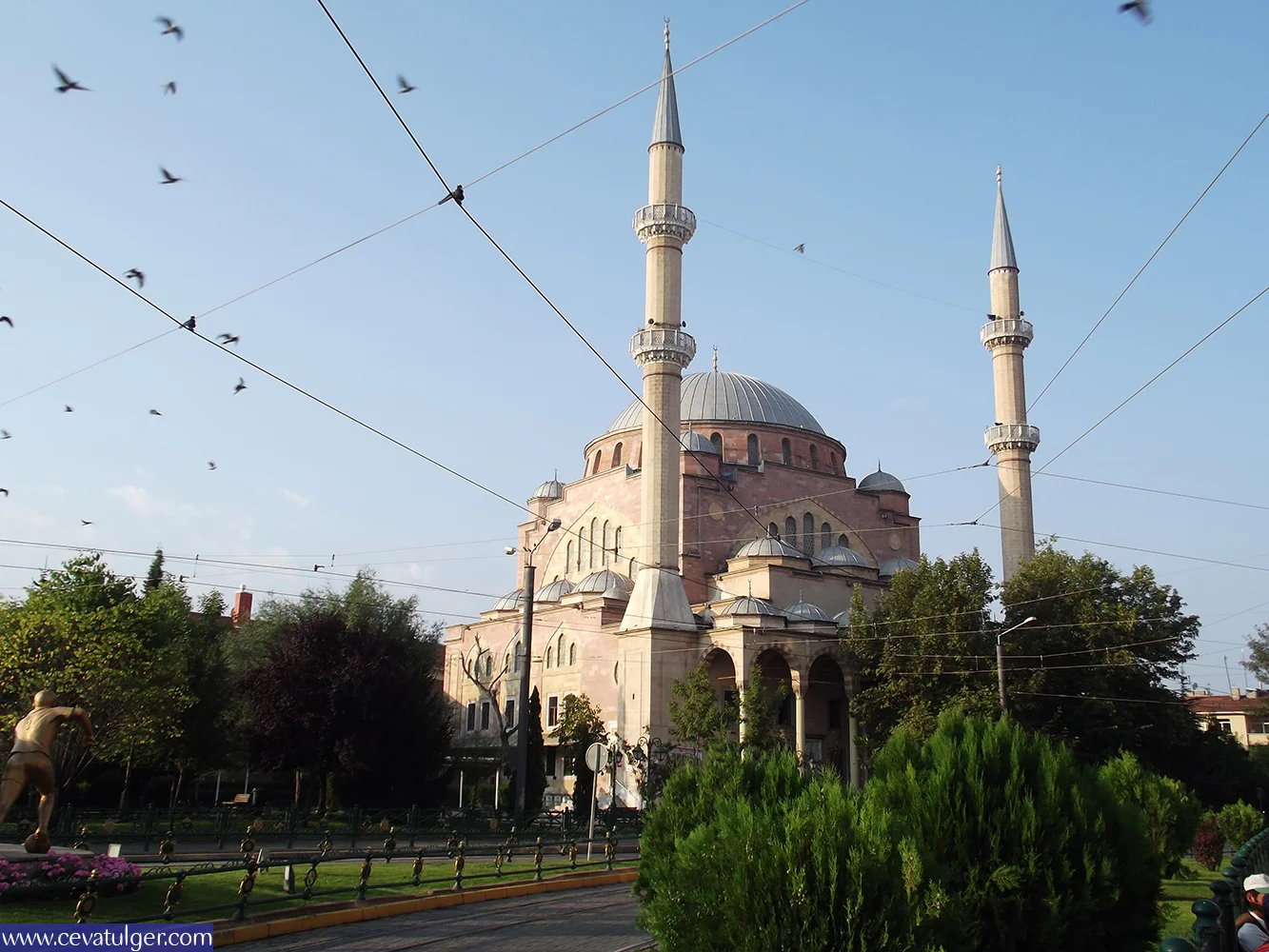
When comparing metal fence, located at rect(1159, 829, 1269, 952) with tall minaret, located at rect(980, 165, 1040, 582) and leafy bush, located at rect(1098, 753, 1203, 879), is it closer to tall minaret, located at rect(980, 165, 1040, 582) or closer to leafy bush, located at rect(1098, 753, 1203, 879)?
leafy bush, located at rect(1098, 753, 1203, 879)

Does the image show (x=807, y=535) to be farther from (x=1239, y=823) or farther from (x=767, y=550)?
(x=1239, y=823)

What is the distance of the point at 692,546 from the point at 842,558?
4.53 m

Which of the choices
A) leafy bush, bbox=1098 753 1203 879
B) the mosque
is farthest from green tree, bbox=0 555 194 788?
leafy bush, bbox=1098 753 1203 879

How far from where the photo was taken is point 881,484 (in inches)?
1558

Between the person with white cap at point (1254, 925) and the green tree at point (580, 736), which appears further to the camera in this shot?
the green tree at point (580, 736)

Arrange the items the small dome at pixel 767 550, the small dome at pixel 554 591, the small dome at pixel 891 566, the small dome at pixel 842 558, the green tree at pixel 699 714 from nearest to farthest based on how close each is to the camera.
→ 1. the green tree at pixel 699 714
2. the small dome at pixel 767 550
3. the small dome at pixel 842 558
4. the small dome at pixel 554 591
5. the small dome at pixel 891 566

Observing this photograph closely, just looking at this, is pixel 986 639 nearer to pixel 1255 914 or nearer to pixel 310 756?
pixel 310 756

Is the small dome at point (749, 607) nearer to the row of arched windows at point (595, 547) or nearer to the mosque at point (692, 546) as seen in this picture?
the mosque at point (692, 546)

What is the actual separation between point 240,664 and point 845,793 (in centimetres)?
3139

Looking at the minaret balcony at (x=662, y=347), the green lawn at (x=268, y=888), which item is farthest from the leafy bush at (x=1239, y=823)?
the minaret balcony at (x=662, y=347)

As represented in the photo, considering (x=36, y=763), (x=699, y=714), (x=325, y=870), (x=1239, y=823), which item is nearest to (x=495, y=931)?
(x=325, y=870)

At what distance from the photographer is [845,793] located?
575 cm

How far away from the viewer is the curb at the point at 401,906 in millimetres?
8754

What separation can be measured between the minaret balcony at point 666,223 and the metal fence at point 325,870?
15.2 meters
